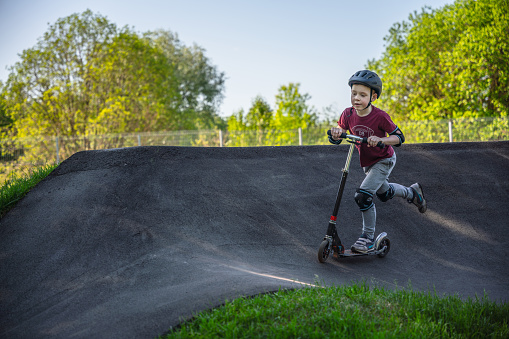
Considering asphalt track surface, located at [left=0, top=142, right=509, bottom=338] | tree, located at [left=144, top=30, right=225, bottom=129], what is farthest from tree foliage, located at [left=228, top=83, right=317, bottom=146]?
tree, located at [left=144, top=30, right=225, bottom=129]

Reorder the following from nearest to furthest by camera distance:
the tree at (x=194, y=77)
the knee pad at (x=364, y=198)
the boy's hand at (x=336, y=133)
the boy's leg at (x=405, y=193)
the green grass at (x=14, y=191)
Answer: the boy's hand at (x=336, y=133) → the knee pad at (x=364, y=198) → the boy's leg at (x=405, y=193) → the green grass at (x=14, y=191) → the tree at (x=194, y=77)

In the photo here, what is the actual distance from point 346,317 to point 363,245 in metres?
2.17

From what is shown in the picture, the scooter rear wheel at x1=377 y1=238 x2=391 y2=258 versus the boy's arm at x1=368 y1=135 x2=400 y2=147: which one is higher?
the boy's arm at x1=368 y1=135 x2=400 y2=147

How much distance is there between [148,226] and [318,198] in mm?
2811

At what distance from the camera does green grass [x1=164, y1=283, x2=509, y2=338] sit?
2.94 metres

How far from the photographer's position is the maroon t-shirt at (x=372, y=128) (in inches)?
202

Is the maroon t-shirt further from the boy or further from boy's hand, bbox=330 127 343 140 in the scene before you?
boy's hand, bbox=330 127 343 140

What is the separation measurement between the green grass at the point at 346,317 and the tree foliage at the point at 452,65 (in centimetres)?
1249

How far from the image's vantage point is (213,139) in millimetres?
15000

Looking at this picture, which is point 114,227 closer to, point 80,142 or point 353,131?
point 353,131

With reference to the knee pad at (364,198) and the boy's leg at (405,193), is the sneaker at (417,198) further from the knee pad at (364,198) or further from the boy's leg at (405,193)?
the knee pad at (364,198)

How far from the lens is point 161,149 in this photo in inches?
275

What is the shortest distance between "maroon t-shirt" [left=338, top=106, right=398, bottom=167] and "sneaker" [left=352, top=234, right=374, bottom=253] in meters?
0.91

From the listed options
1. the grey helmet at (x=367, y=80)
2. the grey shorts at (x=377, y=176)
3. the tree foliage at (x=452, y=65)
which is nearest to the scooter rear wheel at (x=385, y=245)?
the grey shorts at (x=377, y=176)
